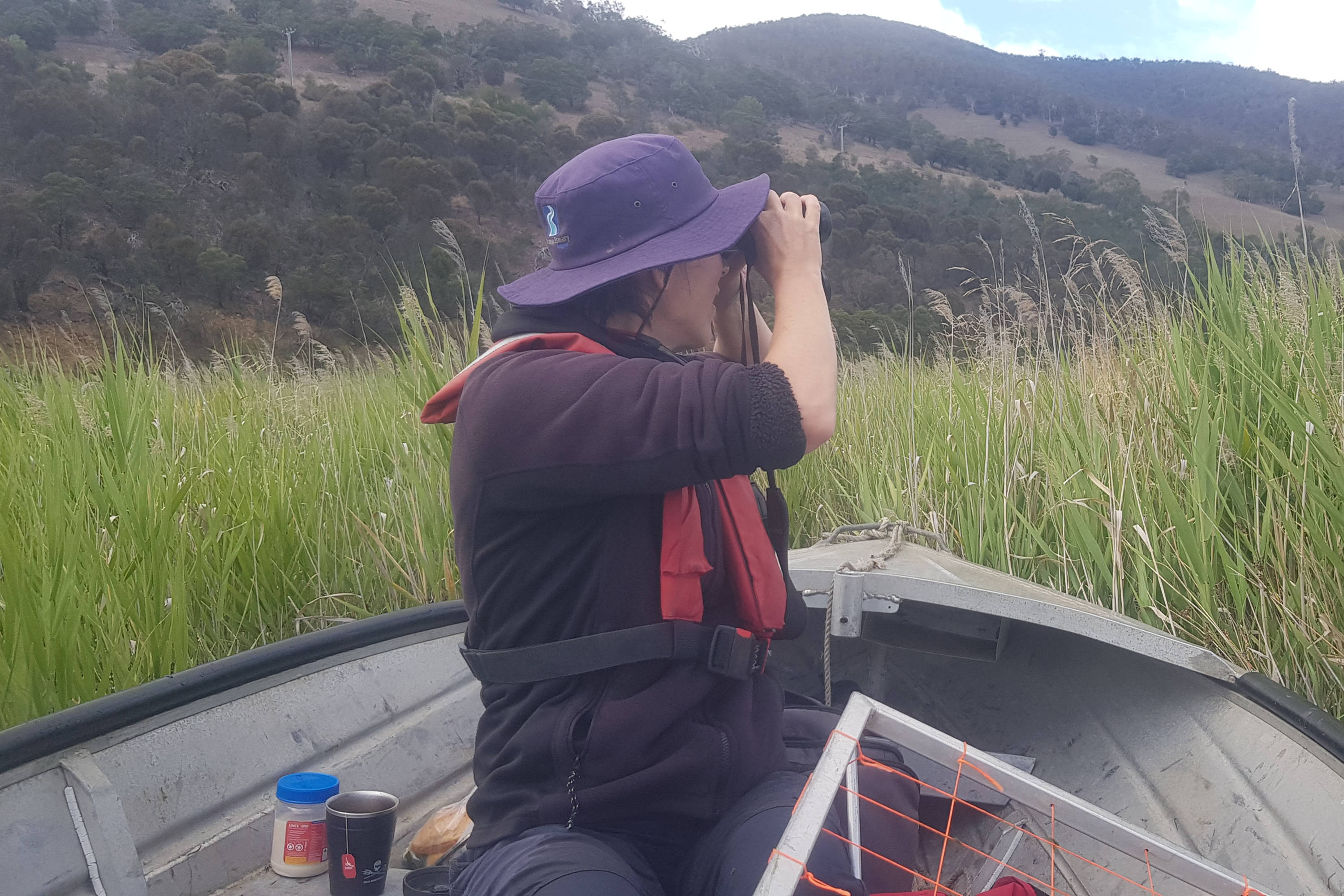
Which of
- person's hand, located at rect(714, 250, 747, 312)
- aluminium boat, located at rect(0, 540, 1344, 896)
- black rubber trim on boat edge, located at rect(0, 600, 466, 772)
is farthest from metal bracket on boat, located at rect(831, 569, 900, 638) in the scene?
black rubber trim on boat edge, located at rect(0, 600, 466, 772)

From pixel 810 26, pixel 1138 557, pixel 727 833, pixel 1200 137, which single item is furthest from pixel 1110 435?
pixel 810 26

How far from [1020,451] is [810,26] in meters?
121

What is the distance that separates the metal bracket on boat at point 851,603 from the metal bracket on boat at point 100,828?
5.45 ft

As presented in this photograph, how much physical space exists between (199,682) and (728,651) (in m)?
1.25

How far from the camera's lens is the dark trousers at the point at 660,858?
4.38 ft

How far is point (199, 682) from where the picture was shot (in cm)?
210

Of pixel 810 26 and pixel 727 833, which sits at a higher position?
pixel 810 26

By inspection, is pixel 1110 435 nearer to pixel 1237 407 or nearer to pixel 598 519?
pixel 1237 407

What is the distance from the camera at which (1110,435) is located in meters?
3.41

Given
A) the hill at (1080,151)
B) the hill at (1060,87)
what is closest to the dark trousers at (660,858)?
the hill at (1080,151)

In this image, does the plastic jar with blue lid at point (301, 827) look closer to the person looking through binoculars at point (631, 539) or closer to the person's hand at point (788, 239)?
the person looking through binoculars at point (631, 539)

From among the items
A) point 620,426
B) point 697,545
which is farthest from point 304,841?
point 620,426

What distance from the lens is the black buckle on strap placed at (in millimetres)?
1494

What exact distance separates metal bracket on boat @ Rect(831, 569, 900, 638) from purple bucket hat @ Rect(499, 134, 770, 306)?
1244 millimetres
